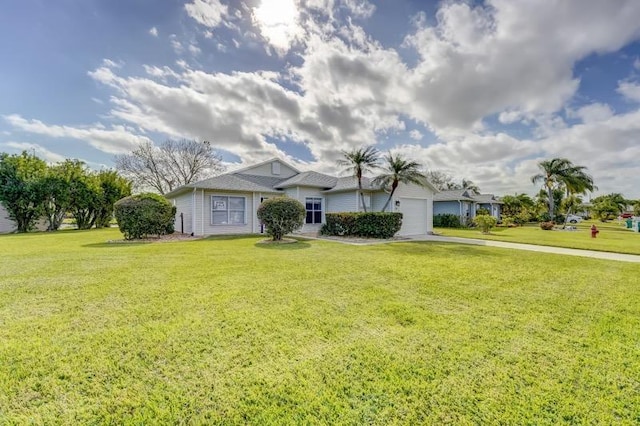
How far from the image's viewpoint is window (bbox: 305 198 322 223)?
18781 millimetres

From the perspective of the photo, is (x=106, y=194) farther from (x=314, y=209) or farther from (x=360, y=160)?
(x=360, y=160)

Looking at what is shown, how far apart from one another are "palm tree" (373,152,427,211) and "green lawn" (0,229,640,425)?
34.5 feet

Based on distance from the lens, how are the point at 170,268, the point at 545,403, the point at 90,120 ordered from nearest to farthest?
the point at 545,403 < the point at 170,268 < the point at 90,120

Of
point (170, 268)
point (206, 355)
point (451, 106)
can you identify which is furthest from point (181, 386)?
point (451, 106)

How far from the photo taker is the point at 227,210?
17.1 m

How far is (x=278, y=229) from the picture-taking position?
42.0 feet

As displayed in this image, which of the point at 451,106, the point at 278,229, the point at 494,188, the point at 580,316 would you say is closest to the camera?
the point at 580,316

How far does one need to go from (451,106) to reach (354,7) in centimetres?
829

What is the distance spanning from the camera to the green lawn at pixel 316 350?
2133 millimetres

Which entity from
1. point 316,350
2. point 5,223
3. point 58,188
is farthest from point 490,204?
point 5,223

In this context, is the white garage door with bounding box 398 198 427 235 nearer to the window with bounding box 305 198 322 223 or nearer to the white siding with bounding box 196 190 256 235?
the window with bounding box 305 198 322 223

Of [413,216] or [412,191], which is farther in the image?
[413,216]

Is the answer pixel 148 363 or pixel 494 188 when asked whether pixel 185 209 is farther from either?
pixel 494 188

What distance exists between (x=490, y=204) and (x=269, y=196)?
2989 cm
